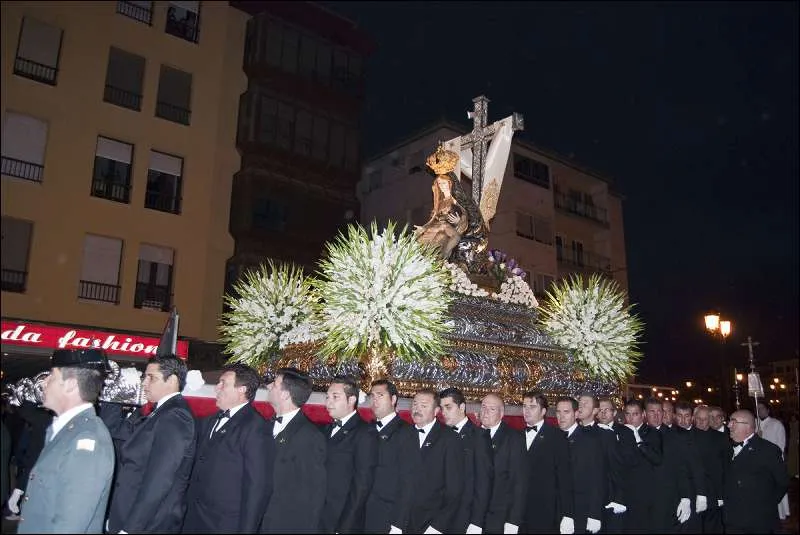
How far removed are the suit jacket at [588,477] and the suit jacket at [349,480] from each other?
108 inches

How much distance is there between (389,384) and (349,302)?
52.4 inches

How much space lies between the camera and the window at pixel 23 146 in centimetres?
1683

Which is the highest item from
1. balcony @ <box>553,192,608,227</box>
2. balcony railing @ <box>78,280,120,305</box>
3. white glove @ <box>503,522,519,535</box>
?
balcony @ <box>553,192,608,227</box>

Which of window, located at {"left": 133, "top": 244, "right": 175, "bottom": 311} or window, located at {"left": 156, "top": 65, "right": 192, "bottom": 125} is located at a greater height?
window, located at {"left": 156, "top": 65, "right": 192, "bottom": 125}

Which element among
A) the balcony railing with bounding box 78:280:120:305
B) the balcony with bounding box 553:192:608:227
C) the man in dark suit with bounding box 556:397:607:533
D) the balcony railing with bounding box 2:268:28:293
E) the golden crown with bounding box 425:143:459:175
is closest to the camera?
the man in dark suit with bounding box 556:397:607:533

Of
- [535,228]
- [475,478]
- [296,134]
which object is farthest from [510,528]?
[535,228]

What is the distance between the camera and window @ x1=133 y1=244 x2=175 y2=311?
61.7ft

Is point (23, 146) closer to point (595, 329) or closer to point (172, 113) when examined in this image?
point (172, 113)

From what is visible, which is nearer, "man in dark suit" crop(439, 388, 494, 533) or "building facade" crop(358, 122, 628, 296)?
"man in dark suit" crop(439, 388, 494, 533)

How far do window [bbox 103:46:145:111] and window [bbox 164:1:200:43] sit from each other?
1.76 m

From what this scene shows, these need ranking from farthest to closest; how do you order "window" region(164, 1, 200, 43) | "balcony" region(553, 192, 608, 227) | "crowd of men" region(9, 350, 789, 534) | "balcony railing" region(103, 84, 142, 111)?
"balcony" region(553, 192, 608, 227), "window" region(164, 1, 200, 43), "balcony railing" region(103, 84, 142, 111), "crowd of men" region(9, 350, 789, 534)

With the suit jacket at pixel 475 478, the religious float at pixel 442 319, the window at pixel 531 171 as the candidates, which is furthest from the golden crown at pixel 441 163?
the window at pixel 531 171

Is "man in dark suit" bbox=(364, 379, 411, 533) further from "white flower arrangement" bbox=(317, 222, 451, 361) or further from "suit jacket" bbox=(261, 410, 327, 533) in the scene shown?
"white flower arrangement" bbox=(317, 222, 451, 361)

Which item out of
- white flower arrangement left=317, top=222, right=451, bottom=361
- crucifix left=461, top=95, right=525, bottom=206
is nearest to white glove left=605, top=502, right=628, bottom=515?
white flower arrangement left=317, top=222, right=451, bottom=361
